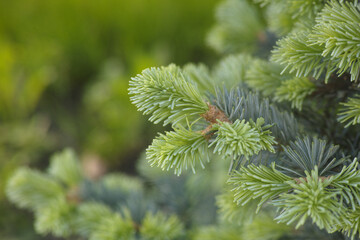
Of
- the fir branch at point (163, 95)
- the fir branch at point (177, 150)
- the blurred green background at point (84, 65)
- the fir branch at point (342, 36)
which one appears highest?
the blurred green background at point (84, 65)

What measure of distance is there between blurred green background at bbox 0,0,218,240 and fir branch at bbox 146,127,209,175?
91cm

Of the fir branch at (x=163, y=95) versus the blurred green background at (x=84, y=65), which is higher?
the blurred green background at (x=84, y=65)

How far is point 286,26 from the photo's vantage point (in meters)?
0.44

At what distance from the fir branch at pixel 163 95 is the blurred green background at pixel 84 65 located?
0.90 metres

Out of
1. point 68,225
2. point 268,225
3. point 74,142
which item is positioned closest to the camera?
point 268,225

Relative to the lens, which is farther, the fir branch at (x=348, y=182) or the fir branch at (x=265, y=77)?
the fir branch at (x=265, y=77)

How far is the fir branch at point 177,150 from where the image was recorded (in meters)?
0.28

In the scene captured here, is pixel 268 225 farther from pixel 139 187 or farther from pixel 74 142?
pixel 74 142

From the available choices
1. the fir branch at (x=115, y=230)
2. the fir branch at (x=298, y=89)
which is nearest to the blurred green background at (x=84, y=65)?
the fir branch at (x=115, y=230)

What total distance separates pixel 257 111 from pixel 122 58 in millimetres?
1296

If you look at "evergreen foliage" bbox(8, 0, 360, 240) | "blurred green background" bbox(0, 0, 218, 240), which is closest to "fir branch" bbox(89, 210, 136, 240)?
"evergreen foliage" bbox(8, 0, 360, 240)

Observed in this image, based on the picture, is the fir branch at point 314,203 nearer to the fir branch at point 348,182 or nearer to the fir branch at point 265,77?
the fir branch at point 348,182

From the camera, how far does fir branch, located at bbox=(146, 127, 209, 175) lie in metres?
0.28

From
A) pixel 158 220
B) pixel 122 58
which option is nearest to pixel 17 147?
pixel 122 58
